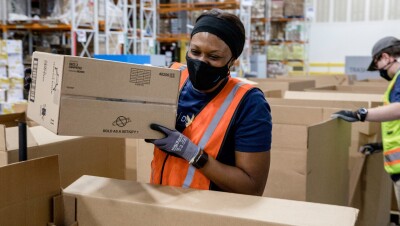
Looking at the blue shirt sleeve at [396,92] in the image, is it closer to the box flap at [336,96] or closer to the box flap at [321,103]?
the box flap at [321,103]

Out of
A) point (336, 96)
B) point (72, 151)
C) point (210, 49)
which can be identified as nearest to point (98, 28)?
point (336, 96)

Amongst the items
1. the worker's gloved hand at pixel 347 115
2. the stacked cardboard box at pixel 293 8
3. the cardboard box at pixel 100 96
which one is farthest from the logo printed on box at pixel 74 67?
the stacked cardboard box at pixel 293 8

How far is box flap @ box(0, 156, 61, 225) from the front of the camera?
1170 millimetres

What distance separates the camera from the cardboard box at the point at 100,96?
4.09 feet

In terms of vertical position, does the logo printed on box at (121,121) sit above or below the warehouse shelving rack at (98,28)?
below

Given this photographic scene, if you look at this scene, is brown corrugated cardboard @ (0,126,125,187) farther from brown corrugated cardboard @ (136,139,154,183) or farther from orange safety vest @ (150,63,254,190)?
orange safety vest @ (150,63,254,190)

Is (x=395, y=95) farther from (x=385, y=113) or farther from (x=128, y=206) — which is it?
(x=128, y=206)

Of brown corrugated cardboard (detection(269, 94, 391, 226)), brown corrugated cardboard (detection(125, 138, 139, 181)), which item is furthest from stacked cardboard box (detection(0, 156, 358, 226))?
brown corrugated cardboard (detection(269, 94, 391, 226))

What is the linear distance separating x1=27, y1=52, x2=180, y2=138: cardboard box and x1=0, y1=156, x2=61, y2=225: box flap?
0.12 metres

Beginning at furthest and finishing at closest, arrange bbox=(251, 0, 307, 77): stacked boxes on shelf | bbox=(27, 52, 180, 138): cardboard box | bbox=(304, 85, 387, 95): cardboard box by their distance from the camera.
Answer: bbox=(251, 0, 307, 77): stacked boxes on shelf → bbox=(304, 85, 387, 95): cardboard box → bbox=(27, 52, 180, 138): cardboard box

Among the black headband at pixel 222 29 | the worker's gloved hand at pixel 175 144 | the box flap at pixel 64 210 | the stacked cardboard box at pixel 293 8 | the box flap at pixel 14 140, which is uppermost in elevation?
the stacked cardboard box at pixel 293 8

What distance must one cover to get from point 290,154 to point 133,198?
4.28 ft

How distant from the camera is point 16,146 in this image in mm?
1705

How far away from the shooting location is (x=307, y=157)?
232cm
